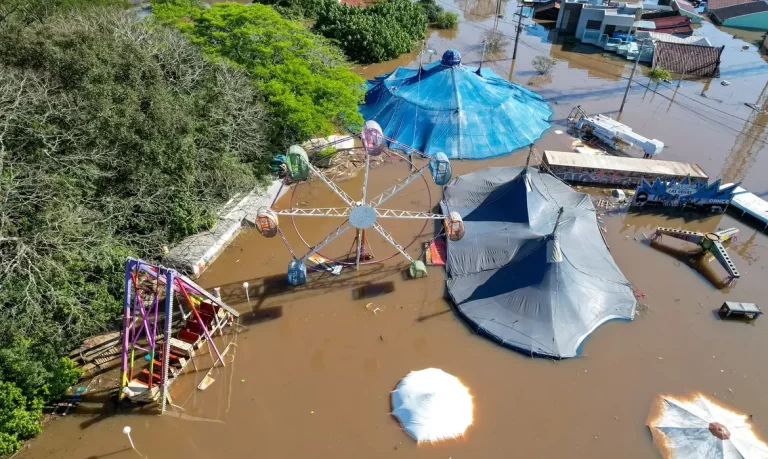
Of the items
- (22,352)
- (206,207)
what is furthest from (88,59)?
(22,352)

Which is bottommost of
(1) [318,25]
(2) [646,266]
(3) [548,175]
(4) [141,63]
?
(2) [646,266]

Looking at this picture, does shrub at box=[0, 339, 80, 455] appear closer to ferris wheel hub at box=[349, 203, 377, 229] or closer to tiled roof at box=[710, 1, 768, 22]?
ferris wheel hub at box=[349, 203, 377, 229]

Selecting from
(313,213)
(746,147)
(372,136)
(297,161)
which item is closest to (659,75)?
(746,147)

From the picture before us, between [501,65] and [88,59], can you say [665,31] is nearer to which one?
[501,65]

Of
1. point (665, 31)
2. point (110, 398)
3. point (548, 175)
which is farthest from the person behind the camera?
point (665, 31)

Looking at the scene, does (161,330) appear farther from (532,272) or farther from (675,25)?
(675,25)
